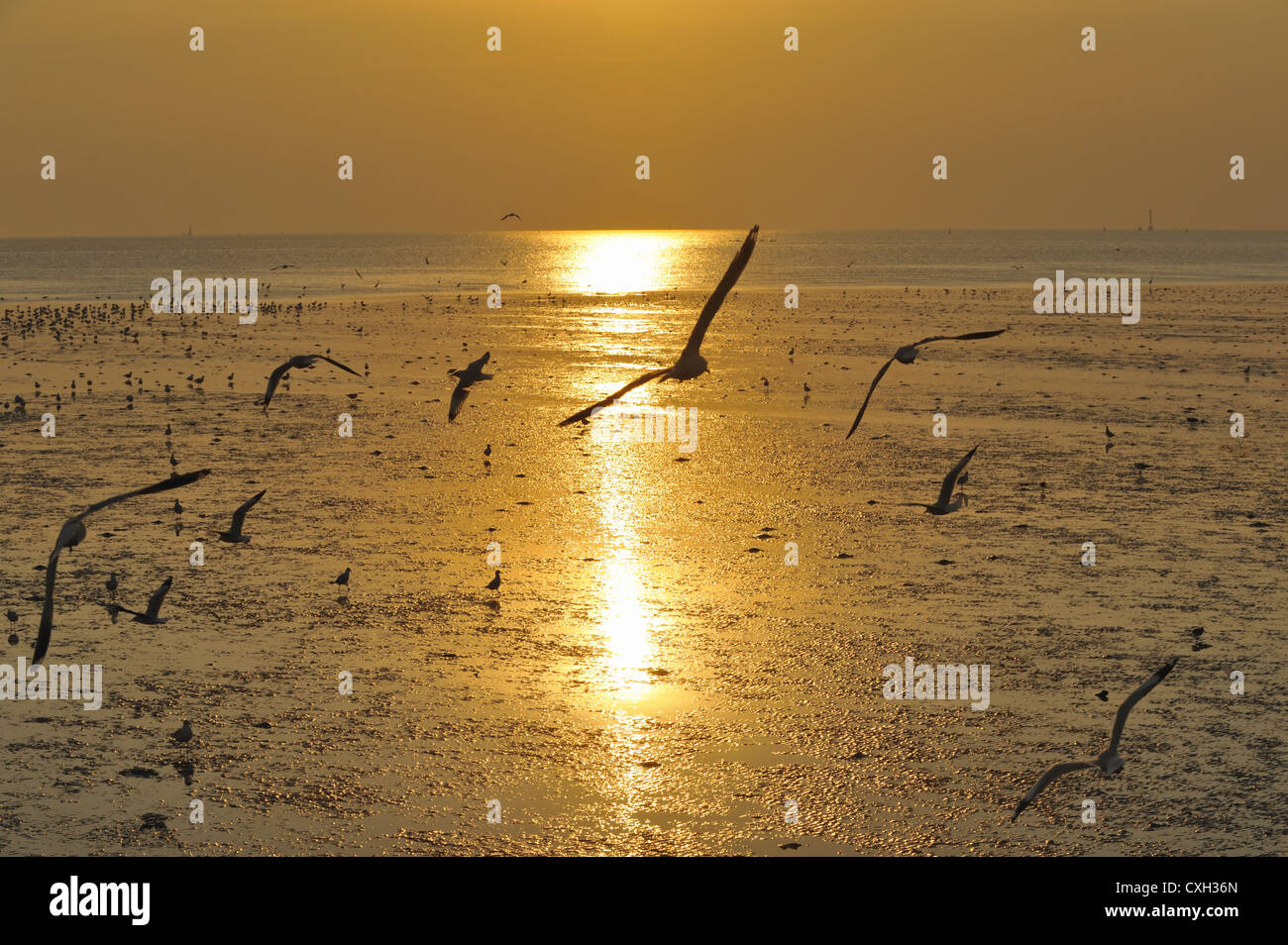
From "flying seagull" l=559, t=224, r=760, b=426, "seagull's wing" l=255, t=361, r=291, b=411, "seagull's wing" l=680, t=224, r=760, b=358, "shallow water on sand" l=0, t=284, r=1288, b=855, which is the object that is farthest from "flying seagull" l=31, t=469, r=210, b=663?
"seagull's wing" l=680, t=224, r=760, b=358

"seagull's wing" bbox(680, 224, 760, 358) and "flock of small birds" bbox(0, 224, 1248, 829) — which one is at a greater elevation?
"seagull's wing" bbox(680, 224, 760, 358)

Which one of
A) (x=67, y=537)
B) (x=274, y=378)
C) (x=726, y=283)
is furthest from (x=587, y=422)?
(x=274, y=378)

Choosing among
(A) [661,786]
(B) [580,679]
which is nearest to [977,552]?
(B) [580,679]

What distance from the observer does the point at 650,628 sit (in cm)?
1158

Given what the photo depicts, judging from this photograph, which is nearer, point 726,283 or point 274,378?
point 726,283

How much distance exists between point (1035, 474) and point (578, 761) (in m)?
10.9

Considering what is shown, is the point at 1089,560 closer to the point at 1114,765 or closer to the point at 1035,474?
the point at 1035,474

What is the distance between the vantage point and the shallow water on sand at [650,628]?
8.34m

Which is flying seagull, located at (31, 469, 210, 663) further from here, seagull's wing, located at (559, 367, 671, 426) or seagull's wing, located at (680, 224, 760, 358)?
seagull's wing, located at (680, 224, 760, 358)

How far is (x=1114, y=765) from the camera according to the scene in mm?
7461

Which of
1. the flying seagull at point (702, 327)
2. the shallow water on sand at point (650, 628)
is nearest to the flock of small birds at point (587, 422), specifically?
the flying seagull at point (702, 327)

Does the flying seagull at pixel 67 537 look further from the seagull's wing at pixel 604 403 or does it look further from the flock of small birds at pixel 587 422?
the seagull's wing at pixel 604 403

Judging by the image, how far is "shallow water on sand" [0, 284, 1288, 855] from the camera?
328 inches

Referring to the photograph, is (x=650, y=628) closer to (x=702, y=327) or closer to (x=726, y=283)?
(x=702, y=327)
